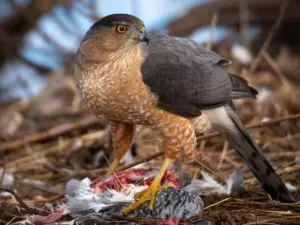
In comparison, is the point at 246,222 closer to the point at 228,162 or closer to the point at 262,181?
the point at 262,181

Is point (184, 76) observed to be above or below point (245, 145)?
above

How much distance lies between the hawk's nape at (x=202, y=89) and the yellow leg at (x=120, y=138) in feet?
1.45

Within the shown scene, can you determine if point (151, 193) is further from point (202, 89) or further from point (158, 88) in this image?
point (202, 89)

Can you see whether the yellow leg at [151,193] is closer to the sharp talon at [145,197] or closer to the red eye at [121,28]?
the sharp talon at [145,197]

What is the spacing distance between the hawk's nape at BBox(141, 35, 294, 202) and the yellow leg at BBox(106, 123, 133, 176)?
44cm

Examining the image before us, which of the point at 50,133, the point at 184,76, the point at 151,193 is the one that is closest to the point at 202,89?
the point at 184,76

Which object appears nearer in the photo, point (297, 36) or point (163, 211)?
point (163, 211)

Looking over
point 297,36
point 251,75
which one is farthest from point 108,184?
point 297,36

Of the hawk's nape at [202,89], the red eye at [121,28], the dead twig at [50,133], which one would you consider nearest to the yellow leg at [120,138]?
the hawk's nape at [202,89]

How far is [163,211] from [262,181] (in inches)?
39.2

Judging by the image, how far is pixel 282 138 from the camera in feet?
17.6

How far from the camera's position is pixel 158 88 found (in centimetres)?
375

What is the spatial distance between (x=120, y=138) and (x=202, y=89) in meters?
0.70

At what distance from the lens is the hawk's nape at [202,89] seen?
3.81 metres
